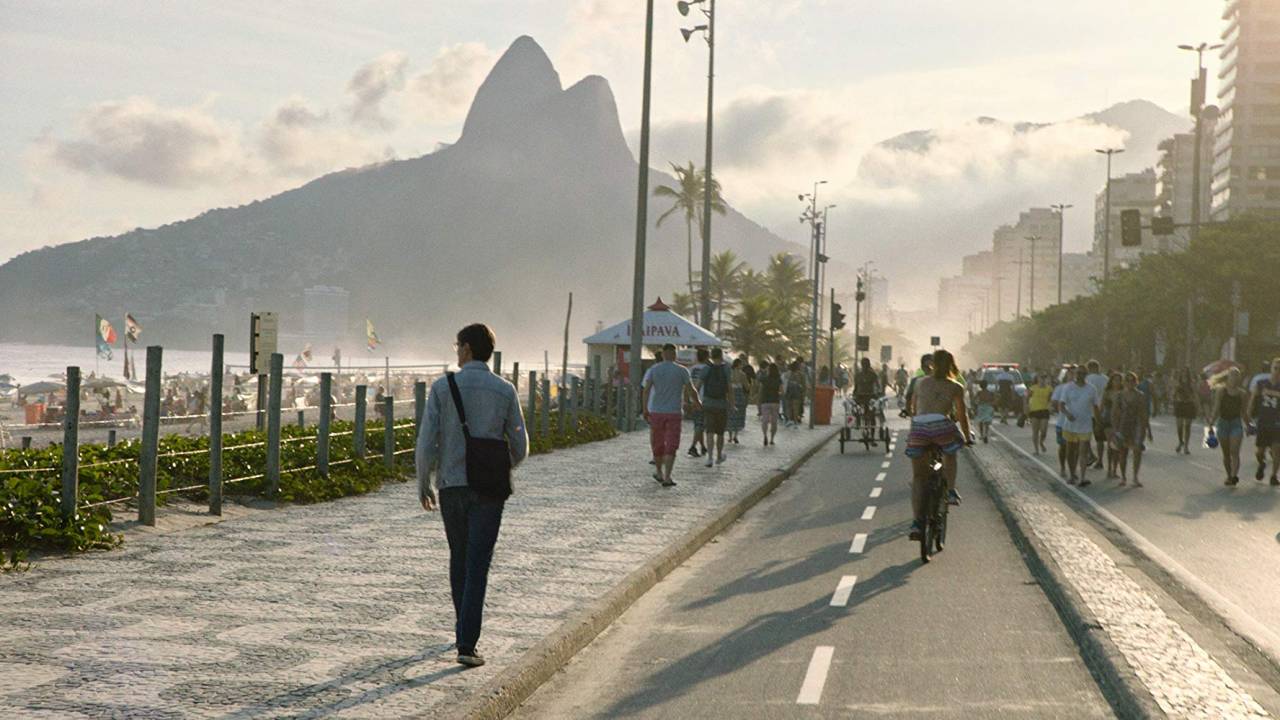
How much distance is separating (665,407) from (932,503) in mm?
6671

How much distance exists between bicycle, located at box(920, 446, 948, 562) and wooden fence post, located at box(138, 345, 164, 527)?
257 inches

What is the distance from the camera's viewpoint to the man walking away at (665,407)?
18.5 meters

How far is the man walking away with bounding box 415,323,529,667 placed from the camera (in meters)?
7.53

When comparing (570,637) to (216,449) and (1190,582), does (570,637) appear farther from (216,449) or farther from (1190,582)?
(216,449)

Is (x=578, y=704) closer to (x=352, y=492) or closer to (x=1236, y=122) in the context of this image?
(x=352, y=492)

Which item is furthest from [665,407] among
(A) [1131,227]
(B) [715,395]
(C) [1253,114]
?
(C) [1253,114]

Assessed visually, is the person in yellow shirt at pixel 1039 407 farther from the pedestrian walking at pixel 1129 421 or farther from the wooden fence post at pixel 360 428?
the wooden fence post at pixel 360 428

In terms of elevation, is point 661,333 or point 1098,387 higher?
point 661,333

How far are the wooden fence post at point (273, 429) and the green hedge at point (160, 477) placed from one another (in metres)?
0.13

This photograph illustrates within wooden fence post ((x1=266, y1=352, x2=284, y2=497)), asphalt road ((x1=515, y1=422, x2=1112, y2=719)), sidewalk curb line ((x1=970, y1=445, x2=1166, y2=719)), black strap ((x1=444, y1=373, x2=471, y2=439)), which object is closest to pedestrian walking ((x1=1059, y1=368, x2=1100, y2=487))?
asphalt road ((x1=515, y1=422, x2=1112, y2=719))

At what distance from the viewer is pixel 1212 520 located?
16266 mm

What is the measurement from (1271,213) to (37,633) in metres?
139

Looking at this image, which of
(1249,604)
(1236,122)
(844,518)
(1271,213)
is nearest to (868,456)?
(844,518)

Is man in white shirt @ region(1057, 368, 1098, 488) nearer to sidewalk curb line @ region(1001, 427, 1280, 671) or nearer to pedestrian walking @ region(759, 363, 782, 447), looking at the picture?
sidewalk curb line @ region(1001, 427, 1280, 671)
